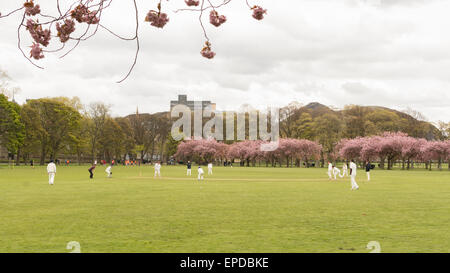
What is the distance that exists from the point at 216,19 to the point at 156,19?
98cm

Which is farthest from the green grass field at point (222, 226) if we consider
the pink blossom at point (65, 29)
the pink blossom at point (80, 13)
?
the pink blossom at point (80, 13)

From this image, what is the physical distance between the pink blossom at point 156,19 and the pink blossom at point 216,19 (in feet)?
2.65

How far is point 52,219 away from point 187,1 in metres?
8.82

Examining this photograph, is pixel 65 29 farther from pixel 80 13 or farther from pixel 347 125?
pixel 347 125

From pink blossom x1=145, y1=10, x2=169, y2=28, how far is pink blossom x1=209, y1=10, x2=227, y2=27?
81 centimetres

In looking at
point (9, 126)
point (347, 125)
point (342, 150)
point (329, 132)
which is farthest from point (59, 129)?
point (347, 125)

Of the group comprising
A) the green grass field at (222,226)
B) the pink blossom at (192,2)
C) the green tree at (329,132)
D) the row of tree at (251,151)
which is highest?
the green tree at (329,132)

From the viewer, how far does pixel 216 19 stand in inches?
220

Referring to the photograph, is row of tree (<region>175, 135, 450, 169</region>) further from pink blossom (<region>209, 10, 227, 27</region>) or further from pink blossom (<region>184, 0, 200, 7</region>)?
pink blossom (<region>184, 0, 200, 7</region>)

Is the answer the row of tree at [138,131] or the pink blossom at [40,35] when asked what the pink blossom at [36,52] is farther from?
the row of tree at [138,131]

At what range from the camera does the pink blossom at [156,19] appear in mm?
4992

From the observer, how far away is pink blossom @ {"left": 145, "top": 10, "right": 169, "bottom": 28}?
4.99m
